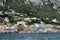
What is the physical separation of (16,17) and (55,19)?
438cm

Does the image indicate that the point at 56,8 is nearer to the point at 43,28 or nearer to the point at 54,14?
the point at 54,14

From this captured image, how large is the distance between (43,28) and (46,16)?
1415 mm

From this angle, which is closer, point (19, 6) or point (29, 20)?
point (29, 20)

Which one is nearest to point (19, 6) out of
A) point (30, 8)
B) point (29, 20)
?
point (30, 8)

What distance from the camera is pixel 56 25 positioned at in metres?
32.7

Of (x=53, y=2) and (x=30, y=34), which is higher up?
(x=53, y=2)

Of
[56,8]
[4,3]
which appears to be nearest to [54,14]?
[56,8]

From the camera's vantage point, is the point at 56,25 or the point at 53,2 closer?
the point at 56,25

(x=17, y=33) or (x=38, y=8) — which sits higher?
(x=38, y=8)

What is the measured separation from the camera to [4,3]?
113ft

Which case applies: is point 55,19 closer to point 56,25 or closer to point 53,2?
point 56,25

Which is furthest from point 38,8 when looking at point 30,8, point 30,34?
point 30,34

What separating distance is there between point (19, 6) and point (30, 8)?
1680 millimetres

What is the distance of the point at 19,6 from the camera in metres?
35.8
